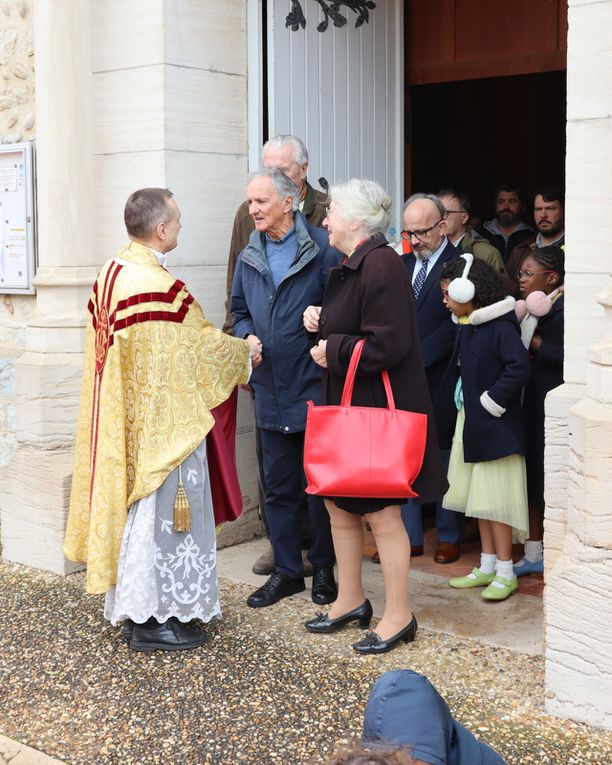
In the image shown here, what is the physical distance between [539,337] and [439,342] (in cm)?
49

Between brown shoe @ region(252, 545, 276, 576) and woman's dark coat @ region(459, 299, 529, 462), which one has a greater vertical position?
woman's dark coat @ region(459, 299, 529, 462)

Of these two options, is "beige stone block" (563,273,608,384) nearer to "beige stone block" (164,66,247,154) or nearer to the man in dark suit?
the man in dark suit

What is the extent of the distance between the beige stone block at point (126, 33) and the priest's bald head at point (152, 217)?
1.38 meters

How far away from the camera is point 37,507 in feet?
19.3

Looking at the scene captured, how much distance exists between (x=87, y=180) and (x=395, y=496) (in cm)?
256

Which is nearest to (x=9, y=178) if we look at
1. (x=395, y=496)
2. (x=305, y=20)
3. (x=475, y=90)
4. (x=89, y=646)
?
(x=305, y=20)

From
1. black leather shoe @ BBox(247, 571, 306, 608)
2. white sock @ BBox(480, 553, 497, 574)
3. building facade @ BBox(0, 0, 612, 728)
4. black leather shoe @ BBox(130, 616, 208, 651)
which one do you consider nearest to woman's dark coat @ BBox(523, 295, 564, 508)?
white sock @ BBox(480, 553, 497, 574)

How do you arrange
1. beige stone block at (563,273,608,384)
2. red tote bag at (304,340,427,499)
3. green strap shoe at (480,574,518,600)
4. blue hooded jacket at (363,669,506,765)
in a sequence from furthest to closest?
1. green strap shoe at (480,574,518,600)
2. red tote bag at (304,340,427,499)
3. beige stone block at (563,273,608,384)
4. blue hooded jacket at (363,669,506,765)

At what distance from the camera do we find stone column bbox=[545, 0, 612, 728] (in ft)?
12.4

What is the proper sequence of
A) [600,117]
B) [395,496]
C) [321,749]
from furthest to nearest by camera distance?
1. [395,496]
2. [600,117]
3. [321,749]

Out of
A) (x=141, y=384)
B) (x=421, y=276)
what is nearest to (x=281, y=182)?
(x=421, y=276)

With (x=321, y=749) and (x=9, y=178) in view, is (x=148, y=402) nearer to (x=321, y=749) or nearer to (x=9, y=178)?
(x=321, y=749)

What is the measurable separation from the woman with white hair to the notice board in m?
2.37

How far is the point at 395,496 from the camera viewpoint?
4309 millimetres
